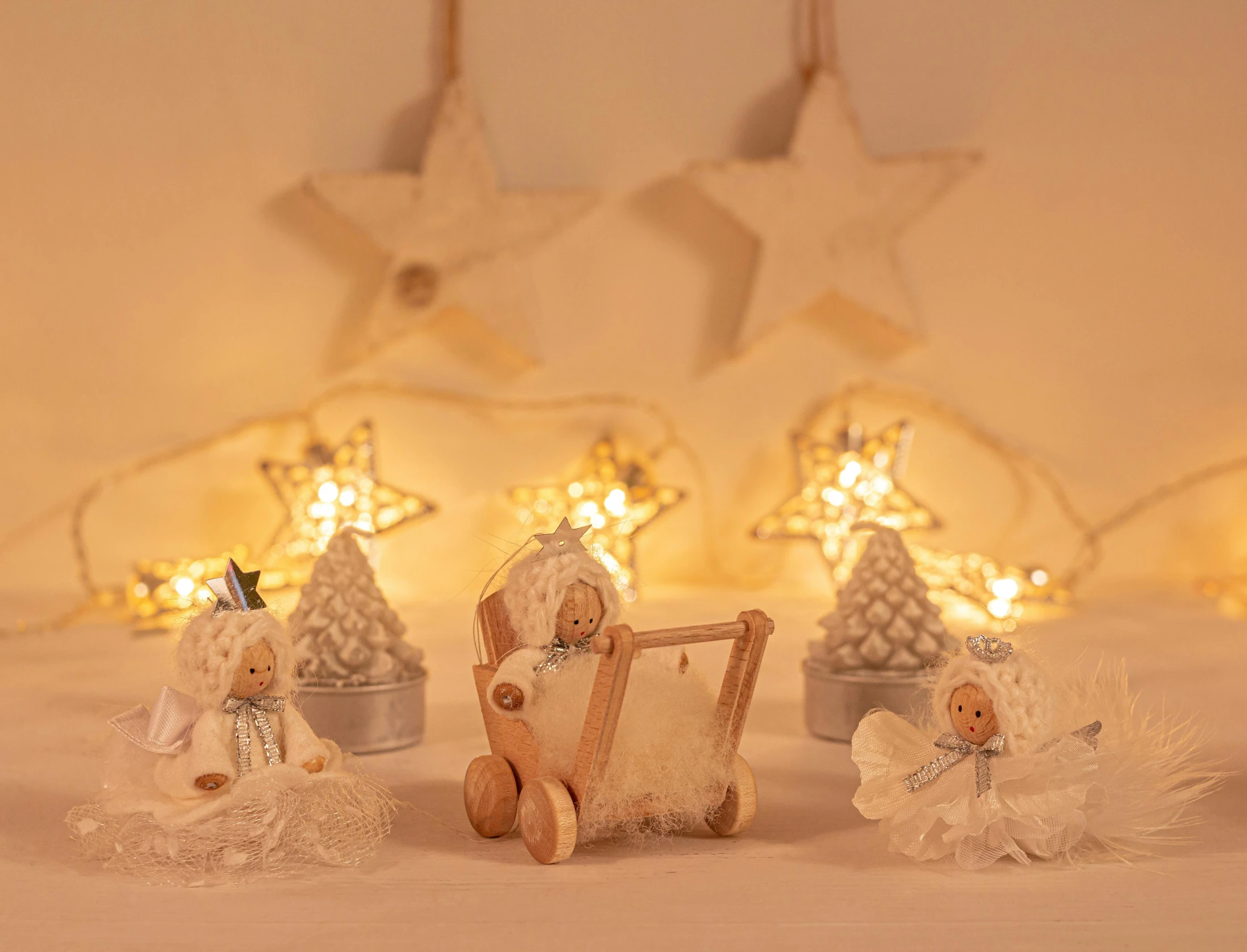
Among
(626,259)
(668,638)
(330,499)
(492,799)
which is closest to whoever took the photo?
(668,638)

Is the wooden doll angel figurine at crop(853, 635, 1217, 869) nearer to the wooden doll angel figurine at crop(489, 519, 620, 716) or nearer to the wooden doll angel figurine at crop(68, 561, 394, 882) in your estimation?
the wooden doll angel figurine at crop(489, 519, 620, 716)

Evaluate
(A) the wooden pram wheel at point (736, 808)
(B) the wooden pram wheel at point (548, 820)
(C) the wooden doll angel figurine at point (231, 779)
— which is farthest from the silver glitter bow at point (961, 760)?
(C) the wooden doll angel figurine at point (231, 779)

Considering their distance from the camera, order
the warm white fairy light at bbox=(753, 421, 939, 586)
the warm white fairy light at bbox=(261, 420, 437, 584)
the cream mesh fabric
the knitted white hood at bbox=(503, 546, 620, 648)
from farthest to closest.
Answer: the warm white fairy light at bbox=(753, 421, 939, 586), the warm white fairy light at bbox=(261, 420, 437, 584), the knitted white hood at bbox=(503, 546, 620, 648), the cream mesh fabric

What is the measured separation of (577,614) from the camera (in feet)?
5.26

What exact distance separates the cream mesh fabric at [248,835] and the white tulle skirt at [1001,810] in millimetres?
633

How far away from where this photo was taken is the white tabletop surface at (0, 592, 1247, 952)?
1.17 meters

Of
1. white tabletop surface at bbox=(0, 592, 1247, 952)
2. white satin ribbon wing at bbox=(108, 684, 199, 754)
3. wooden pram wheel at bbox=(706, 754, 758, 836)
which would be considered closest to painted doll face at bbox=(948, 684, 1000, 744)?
white tabletop surface at bbox=(0, 592, 1247, 952)

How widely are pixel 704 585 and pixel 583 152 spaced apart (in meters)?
1.18

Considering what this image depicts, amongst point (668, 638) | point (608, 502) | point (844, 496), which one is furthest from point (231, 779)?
point (844, 496)

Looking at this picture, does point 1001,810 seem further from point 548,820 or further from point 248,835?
point 248,835

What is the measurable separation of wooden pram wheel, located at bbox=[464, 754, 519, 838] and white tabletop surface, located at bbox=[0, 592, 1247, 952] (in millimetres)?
22

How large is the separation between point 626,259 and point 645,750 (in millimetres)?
1919

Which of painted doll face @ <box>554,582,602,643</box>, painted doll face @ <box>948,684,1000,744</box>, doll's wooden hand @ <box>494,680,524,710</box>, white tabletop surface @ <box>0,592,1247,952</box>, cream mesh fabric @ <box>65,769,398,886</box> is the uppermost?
painted doll face @ <box>554,582,602,643</box>

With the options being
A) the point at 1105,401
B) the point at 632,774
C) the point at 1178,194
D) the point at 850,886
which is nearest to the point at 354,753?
the point at 632,774
